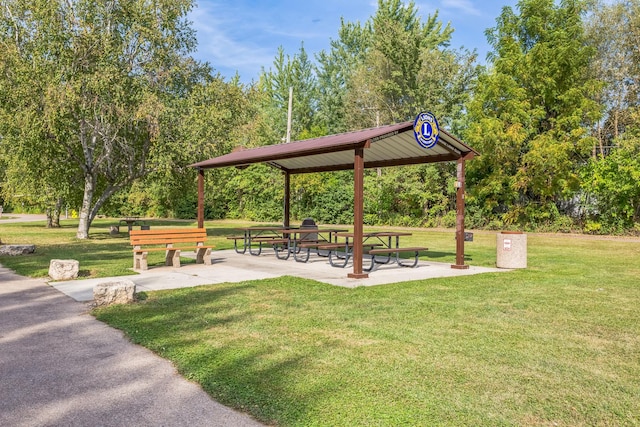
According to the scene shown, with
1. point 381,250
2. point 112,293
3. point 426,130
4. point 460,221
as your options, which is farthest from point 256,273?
point 460,221

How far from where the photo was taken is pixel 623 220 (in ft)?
73.2

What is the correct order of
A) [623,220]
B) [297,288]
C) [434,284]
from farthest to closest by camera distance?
[623,220] → [434,284] → [297,288]

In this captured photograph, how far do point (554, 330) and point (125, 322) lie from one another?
15.8 ft

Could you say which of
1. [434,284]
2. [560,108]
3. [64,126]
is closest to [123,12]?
[64,126]

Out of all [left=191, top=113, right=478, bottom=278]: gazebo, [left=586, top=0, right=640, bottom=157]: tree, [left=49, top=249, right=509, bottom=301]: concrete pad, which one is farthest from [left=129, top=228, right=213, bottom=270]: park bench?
[left=586, top=0, right=640, bottom=157]: tree

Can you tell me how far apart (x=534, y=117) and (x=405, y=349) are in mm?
23626

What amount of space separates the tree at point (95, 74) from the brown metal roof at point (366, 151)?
19.1 feet

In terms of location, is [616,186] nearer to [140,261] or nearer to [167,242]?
[167,242]

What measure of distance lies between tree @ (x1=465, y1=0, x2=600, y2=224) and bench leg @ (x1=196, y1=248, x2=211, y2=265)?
17.4 metres

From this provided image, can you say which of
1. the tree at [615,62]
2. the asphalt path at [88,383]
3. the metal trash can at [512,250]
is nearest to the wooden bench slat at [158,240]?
the asphalt path at [88,383]

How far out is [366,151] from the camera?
1255 centimetres

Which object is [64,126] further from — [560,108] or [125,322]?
[560,108]

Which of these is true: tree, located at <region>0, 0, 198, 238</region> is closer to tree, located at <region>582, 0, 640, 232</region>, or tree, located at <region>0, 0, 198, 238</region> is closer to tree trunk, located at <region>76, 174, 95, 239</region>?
tree trunk, located at <region>76, 174, 95, 239</region>

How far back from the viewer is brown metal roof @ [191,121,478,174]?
31.5 feet
